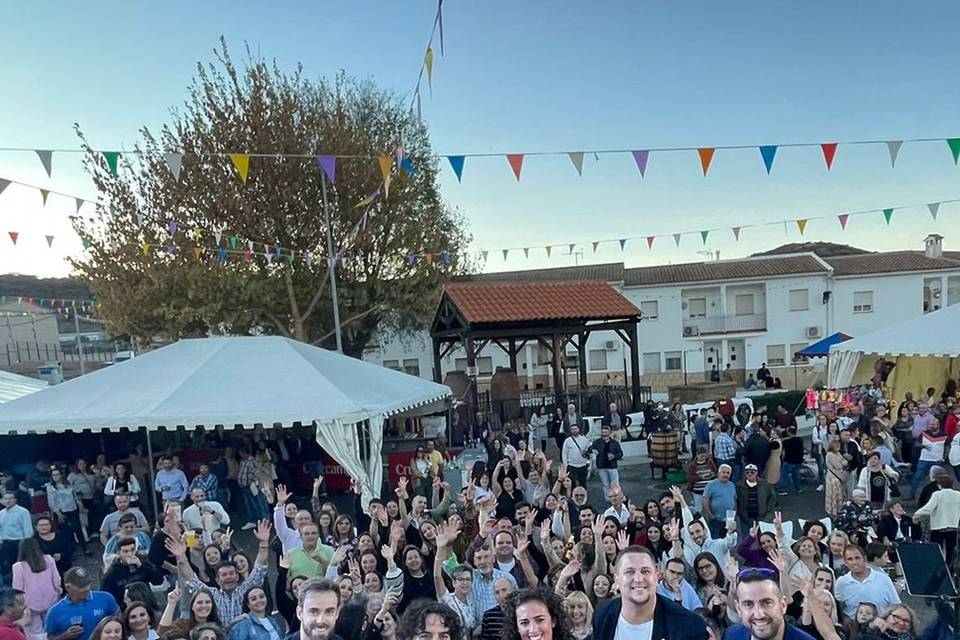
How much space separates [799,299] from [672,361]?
22.0 feet

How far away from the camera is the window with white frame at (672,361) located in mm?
31484

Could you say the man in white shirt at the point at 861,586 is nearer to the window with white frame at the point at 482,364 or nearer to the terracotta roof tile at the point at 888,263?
the window with white frame at the point at 482,364

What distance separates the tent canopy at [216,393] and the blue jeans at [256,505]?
4.31 ft

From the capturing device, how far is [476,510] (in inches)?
266

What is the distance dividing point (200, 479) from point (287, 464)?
3.19 metres

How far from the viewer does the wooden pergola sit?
16.0 m

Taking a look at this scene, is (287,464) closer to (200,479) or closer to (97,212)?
(200,479)

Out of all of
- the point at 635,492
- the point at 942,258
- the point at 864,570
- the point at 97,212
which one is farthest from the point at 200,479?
the point at 942,258

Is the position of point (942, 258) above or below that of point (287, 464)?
above

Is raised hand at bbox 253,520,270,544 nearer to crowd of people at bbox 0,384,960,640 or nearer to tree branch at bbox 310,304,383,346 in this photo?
crowd of people at bbox 0,384,960,640

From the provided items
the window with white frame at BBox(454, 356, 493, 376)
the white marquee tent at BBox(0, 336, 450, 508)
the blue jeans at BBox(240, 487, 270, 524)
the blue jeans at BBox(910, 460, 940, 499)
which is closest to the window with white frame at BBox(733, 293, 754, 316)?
the window with white frame at BBox(454, 356, 493, 376)

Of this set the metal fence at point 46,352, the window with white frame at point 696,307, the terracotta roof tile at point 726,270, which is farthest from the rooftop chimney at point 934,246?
the metal fence at point 46,352

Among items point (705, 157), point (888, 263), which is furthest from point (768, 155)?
point (888, 263)

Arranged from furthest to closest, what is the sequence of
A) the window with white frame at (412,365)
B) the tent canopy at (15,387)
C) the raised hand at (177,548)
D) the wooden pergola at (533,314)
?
the window with white frame at (412,365) → the wooden pergola at (533,314) → the tent canopy at (15,387) → the raised hand at (177,548)
